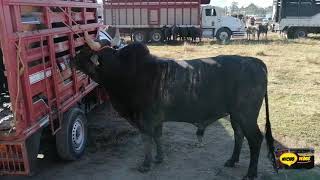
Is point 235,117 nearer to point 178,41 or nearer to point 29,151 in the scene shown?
point 29,151

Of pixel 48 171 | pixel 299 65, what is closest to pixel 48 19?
pixel 48 171

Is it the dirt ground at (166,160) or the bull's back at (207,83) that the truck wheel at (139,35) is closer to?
the dirt ground at (166,160)

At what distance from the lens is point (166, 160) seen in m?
5.77

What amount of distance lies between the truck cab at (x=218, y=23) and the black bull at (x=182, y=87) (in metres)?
21.2

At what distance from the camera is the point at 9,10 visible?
13.3 ft

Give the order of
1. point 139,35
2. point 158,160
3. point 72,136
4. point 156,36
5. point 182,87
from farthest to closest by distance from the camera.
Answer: point 139,35
point 156,36
point 158,160
point 72,136
point 182,87

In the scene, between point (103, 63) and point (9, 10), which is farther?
point (103, 63)

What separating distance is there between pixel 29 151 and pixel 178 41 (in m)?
21.9

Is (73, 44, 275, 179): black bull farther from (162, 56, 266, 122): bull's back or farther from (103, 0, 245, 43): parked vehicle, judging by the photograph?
(103, 0, 245, 43): parked vehicle

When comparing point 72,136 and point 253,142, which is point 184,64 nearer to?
point 253,142

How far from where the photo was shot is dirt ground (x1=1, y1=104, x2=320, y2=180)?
5.25 metres

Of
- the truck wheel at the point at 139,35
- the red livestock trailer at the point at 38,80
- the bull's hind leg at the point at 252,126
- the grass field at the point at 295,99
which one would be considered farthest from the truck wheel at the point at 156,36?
the bull's hind leg at the point at 252,126

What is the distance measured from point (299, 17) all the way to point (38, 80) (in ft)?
83.3

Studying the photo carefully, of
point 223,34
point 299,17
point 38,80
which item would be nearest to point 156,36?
point 223,34
